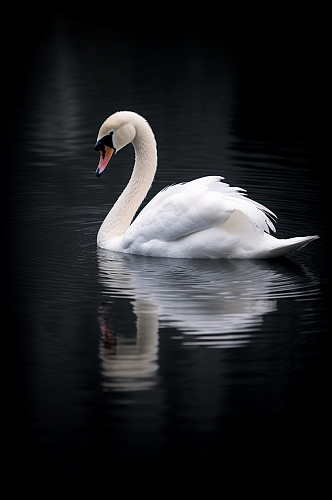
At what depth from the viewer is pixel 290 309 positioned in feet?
24.0

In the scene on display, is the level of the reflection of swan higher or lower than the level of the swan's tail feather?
lower

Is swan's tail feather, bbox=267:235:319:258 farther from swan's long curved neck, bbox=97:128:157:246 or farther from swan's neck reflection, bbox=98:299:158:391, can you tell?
swan's long curved neck, bbox=97:128:157:246

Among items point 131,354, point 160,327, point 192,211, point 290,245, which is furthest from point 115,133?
point 131,354

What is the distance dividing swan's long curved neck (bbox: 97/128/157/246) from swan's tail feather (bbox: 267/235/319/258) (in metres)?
Result: 1.77

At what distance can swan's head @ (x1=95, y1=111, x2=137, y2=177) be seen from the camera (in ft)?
31.1

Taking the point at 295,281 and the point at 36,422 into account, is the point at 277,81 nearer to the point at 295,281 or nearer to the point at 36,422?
the point at 295,281

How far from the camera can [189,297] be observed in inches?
301

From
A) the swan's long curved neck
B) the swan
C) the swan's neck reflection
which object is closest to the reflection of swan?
the swan's neck reflection

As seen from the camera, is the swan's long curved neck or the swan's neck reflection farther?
the swan's long curved neck

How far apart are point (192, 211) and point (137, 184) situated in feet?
4.78

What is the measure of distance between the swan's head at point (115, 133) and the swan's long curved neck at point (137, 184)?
0.45 ft

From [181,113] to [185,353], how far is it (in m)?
13.1

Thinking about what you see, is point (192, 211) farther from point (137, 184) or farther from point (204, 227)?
point (137, 184)

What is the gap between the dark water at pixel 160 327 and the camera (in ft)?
17.1
